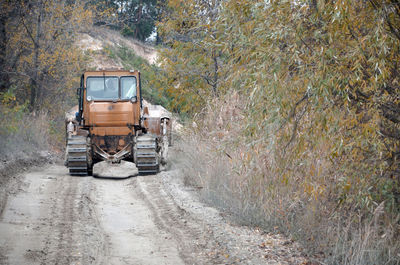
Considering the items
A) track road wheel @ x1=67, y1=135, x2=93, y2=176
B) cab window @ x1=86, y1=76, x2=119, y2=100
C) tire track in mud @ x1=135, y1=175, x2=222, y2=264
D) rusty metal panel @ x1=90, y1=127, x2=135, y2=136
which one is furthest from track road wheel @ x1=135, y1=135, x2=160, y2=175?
tire track in mud @ x1=135, y1=175, x2=222, y2=264

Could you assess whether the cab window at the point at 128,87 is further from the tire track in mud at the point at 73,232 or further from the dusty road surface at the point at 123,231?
the tire track in mud at the point at 73,232

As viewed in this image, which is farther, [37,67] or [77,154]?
[37,67]

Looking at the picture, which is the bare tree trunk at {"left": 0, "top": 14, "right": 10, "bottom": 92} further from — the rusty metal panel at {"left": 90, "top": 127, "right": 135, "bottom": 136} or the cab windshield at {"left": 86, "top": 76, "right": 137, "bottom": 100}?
the rusty metal panel at {"left": 90, "top": 127, "right": 135, "bottom": 136}

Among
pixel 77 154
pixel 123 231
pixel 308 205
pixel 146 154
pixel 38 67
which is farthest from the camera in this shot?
pixel 38 67

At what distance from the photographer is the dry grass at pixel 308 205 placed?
241 inches

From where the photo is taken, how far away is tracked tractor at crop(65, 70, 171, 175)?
14023 mm

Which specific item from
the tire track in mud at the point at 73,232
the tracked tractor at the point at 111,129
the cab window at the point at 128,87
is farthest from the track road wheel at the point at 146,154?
the tire track in mud at the point at 73,232

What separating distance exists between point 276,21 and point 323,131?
4.59 ft

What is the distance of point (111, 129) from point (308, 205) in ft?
28.9

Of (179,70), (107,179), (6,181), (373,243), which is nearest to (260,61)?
(373,243)

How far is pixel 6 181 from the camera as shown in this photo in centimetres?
1177

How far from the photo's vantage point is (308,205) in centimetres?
718

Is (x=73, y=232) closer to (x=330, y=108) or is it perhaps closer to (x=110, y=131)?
(x=330, y=108)

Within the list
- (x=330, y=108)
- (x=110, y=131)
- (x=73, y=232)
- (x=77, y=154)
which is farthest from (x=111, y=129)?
(x=330, y=108)
